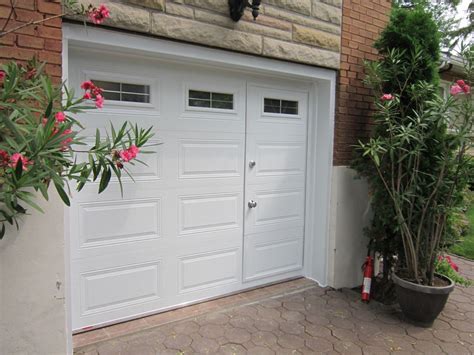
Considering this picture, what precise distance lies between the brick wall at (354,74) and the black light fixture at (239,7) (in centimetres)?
130

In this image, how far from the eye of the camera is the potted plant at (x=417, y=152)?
10.8ft

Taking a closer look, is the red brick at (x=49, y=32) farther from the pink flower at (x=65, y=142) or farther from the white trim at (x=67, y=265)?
the pink flower at (x=65, y=142)

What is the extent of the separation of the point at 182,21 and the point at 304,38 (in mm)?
1349

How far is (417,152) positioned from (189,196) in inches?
83.3

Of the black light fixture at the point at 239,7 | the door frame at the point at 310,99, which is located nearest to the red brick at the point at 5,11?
the door frame at the point at 310,99

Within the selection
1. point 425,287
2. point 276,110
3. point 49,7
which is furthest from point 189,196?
point 425,287

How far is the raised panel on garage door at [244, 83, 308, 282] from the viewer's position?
3.85 meters

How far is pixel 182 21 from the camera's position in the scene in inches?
113

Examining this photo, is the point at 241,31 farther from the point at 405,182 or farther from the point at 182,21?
the point at 405,182

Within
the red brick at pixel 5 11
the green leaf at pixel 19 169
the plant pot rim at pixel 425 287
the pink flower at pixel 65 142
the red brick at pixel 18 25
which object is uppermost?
the red brick at pixel 5 11

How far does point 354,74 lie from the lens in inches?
161

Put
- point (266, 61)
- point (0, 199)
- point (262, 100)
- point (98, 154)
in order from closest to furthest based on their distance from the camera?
point (0, 199) → point (98, 154) → point (266, 61) → point (262, 100)

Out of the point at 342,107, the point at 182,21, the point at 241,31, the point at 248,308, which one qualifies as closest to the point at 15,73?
the point at 182,21

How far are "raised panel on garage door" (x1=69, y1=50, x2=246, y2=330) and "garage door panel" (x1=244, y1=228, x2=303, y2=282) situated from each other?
0.15 meters
